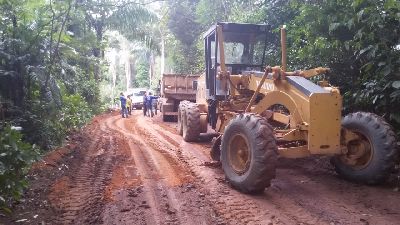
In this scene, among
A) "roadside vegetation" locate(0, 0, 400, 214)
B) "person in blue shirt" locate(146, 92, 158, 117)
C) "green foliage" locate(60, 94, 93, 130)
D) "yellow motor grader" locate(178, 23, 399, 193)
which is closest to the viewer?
"yellow motor grader" locate(178, 23, 399, 193)

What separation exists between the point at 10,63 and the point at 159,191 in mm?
4634

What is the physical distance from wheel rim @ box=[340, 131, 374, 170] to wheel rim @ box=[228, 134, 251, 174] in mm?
1631

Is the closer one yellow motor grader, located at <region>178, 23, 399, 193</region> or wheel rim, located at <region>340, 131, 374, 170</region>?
yellow motor grader, located at <region>178, 23, 399, 193</region>

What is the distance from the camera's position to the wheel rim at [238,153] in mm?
6238

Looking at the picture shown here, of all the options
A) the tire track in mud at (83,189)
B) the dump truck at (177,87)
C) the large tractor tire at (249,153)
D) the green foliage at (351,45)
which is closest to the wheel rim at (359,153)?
the green foliage at (351,45)

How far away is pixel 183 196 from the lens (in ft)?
19.3

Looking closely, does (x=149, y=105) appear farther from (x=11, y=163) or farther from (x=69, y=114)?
(x=11, y=163)

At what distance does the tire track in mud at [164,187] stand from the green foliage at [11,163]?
1.72 metres

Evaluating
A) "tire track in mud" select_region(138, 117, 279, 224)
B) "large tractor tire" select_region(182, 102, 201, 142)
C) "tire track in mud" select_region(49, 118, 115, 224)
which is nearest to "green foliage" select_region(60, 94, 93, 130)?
"tire track in mud" select_region(49, 118, 115, 224)

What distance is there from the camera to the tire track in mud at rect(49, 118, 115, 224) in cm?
516

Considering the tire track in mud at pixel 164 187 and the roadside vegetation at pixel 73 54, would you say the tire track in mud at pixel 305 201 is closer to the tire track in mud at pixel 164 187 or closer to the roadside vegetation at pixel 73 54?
the tire track in mud at pixel 164 187

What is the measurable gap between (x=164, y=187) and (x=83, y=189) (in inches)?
50.3

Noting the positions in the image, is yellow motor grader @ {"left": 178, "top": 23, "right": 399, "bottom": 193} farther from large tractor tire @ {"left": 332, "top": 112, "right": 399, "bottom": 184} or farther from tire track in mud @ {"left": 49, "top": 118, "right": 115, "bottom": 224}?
tire track in mud @ {"left": 49, "top": 118, "right": 115, "bottom": 224}

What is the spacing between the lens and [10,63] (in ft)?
27.8
